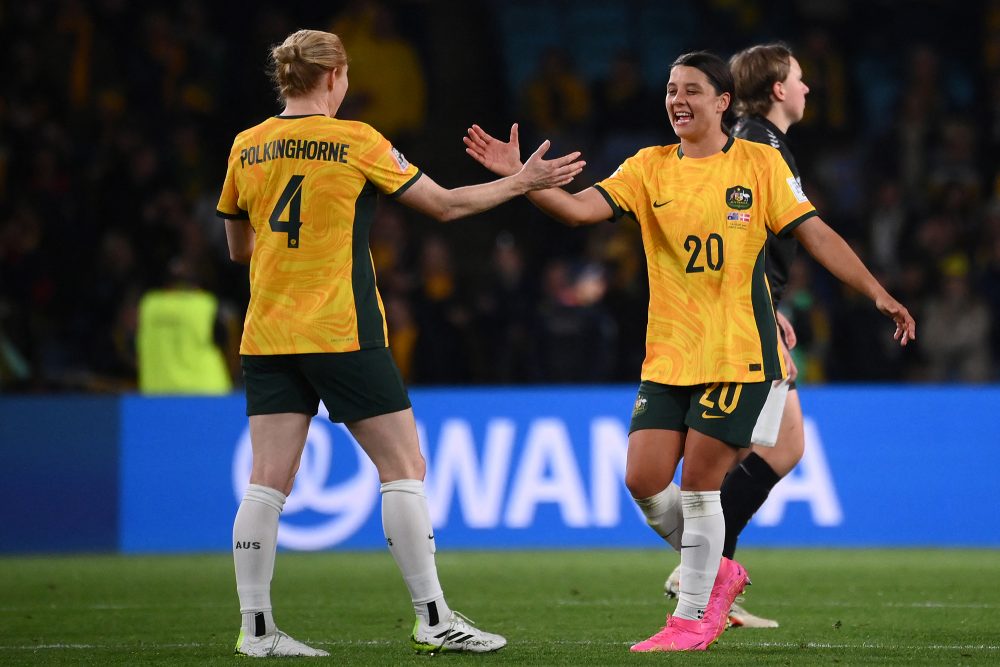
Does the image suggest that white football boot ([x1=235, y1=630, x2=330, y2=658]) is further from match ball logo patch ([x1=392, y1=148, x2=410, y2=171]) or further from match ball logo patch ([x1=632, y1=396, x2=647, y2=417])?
match ball logo patch ([x1=392, y1=148, x2=410, y2=171])

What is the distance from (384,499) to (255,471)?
1.47 ft

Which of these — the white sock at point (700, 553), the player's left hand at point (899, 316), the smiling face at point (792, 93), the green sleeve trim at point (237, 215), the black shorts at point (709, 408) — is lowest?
the white sock at point (700, 553)

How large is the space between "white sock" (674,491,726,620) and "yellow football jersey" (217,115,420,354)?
1.24 m

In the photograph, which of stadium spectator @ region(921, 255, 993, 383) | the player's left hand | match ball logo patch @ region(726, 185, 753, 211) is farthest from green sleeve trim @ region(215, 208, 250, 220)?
stadium spectator @ region(921, 255, 993, 383)

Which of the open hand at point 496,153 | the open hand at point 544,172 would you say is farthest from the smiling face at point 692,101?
the open hand at point 496,153

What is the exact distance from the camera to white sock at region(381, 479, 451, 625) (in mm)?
5297

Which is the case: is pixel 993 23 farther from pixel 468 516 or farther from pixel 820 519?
pixel 468 516

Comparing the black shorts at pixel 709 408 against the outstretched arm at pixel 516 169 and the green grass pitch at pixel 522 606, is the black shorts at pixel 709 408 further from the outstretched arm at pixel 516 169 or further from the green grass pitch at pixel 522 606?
the green grass pitch at pixel 522 606

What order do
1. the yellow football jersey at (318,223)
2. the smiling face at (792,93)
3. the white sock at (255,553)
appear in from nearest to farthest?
the yellow football jersey at (318,223)
the white sock at (255,553)
the smiling face at (792,93)

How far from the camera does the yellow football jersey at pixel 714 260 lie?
544 centimetres

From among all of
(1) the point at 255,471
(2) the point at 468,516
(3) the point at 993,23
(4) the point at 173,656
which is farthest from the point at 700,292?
(3) the point at 993,23

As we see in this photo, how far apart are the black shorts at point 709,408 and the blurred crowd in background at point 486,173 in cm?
586

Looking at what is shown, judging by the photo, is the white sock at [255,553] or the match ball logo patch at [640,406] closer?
the white sock at [255,553]

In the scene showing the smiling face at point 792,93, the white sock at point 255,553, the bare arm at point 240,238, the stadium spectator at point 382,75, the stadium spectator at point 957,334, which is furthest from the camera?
the stadium spectator at point 382,75
